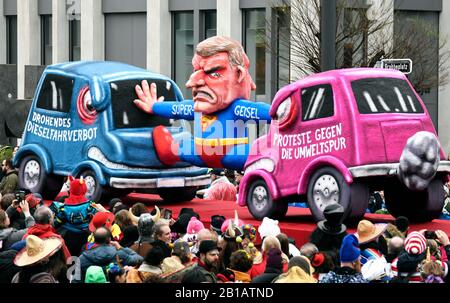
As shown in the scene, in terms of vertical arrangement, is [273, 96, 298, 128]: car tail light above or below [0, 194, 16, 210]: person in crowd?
above

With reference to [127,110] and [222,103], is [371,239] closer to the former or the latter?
[222,103]

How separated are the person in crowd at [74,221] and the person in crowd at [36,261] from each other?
2.72 metres

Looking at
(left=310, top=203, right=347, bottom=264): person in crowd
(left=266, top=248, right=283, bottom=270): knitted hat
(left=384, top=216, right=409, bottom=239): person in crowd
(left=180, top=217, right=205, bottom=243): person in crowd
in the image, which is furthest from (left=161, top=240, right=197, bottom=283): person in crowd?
(left=384, top=216, right=409, bottom=239): person in crowd

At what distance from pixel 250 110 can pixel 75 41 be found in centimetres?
2588

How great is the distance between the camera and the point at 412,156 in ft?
53.1

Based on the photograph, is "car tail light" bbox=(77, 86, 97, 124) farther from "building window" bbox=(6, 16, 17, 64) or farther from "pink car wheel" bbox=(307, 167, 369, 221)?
"building window" bbox=(6, 16, 17, 64)

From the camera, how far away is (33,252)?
1149 cm

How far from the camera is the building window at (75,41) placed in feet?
143

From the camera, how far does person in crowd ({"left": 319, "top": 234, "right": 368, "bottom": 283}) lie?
1030cm

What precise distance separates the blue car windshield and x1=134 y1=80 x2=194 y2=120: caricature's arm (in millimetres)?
97

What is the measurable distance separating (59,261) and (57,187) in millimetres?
10042

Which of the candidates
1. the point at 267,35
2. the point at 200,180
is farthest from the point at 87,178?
the point at 267,35

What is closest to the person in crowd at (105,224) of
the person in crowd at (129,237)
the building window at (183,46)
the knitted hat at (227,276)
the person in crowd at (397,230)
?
the person in crowd at (129,237)
